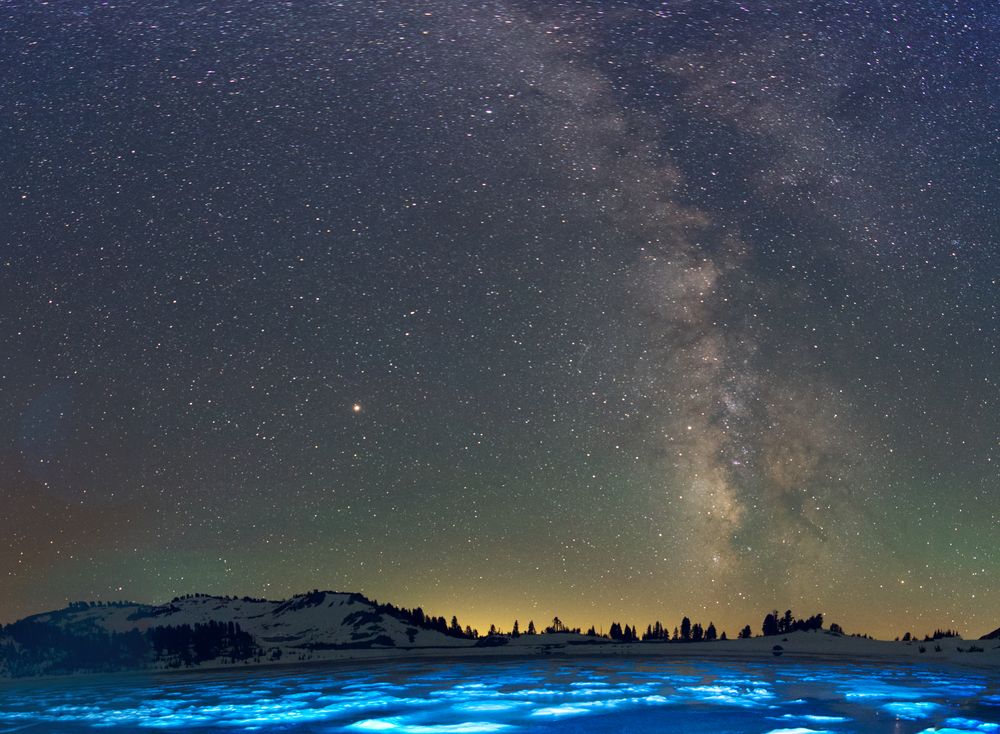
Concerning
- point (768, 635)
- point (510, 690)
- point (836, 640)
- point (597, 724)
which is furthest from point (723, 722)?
point (768, 635)

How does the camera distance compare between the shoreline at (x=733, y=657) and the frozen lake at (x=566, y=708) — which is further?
the shoreline at (x=733, y=657)

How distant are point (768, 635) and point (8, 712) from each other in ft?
546

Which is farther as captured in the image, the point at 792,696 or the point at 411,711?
the point at 792,696

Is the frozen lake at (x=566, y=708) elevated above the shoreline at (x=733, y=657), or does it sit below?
A: above

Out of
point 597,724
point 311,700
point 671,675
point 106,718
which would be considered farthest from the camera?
point 671,675

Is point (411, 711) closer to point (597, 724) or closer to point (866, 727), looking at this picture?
point (597, 724)

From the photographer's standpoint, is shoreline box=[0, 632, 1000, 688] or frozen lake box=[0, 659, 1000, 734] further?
shoreline box=[0, 632, 1000, 688]

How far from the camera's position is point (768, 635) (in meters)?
174

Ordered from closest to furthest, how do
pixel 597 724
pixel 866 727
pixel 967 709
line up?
pixel 866 727 → pixel 597 724 → pixel 967 709

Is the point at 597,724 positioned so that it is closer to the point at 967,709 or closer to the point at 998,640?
the point at 967,709

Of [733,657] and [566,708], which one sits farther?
[733,657]

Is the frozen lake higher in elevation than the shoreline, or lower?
higher

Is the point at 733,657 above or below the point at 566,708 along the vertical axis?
below

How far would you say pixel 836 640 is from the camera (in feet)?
525
